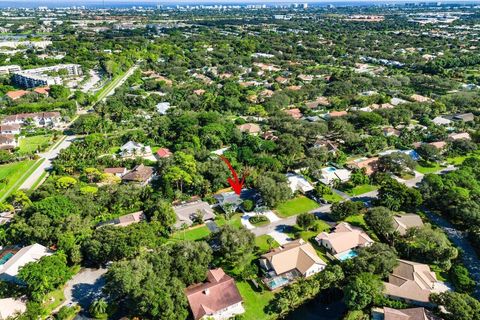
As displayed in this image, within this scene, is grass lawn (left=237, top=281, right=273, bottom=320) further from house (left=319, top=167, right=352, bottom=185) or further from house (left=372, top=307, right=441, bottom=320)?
house (left=319, top=167, right=352, bottom=185)

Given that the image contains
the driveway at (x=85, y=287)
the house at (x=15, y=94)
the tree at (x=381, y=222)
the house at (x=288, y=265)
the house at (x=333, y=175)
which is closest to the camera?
the driveway at (x=85, y=287)

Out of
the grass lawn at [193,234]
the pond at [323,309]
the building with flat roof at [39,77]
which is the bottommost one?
the pond at [323,309]

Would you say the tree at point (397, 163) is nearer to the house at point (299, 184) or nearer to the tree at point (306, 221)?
the house at point (299, 184)

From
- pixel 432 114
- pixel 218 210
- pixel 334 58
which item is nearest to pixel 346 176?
pixel 218 210

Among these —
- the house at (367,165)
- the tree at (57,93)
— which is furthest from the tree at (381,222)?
the tree at (57,93)

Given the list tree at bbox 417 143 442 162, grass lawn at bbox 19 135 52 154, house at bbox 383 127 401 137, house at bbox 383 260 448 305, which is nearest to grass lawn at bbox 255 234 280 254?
house at bbox 383 260 448 305

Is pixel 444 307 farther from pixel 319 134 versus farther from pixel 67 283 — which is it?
pixel 319 134
